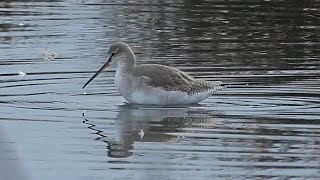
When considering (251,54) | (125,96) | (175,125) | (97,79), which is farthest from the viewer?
(251,54)

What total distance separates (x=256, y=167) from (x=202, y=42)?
9.48m

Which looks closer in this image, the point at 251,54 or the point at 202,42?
the point at 251,54

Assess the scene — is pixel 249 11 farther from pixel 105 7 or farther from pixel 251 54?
pixel 251 54

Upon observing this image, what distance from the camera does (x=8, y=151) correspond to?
456 inches

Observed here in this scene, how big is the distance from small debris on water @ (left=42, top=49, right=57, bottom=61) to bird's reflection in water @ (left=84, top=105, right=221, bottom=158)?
4100 mm

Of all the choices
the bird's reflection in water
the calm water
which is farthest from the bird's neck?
the bird's reflection in water

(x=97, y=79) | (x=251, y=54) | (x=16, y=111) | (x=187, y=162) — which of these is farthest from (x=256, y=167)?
(x=251, y=54)

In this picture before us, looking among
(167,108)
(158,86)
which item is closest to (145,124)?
(167,108)

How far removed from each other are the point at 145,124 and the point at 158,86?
4.62 feet

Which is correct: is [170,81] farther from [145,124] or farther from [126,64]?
[145,124]

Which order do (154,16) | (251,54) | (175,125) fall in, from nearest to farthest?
(175,125) → (251,54) → (154,16)

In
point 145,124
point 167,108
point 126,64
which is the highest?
point 126,64

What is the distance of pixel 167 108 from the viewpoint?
14586 mm

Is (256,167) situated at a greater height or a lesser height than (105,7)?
greater
